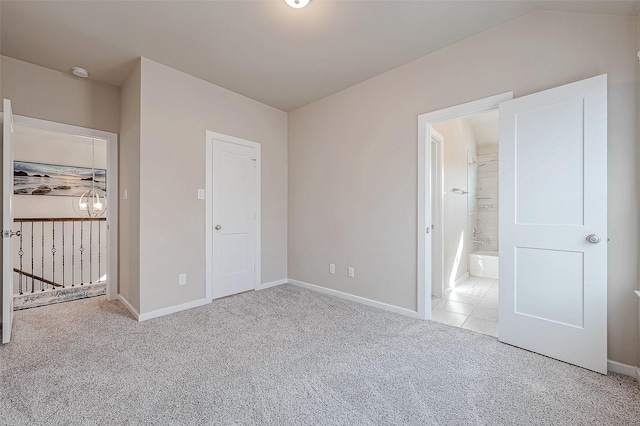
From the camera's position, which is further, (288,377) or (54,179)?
(54,179)

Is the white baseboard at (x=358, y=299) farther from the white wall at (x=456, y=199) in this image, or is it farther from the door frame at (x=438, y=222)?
the white wall at (x=456, y=199)

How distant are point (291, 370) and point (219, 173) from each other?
8.31ft

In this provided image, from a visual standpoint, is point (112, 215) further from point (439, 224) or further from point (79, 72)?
point (439, 224)

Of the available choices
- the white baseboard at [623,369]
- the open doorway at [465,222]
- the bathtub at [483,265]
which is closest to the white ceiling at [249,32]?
the open doorway at [465,222]

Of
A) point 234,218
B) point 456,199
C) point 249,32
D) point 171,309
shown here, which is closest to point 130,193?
point 234,218

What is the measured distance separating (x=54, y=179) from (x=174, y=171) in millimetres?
4168

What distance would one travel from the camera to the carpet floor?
1482 millimetres

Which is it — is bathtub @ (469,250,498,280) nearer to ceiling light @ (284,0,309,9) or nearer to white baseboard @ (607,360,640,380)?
white baseboard @ (607,360,640,380)

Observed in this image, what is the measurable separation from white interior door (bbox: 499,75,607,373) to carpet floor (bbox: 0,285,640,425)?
8.8 inches

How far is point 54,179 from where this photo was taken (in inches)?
208

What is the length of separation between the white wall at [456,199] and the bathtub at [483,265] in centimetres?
14

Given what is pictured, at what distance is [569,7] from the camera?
6.48ft

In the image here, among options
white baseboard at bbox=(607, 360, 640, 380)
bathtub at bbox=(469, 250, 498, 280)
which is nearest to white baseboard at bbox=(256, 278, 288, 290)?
bathtub at bbox=(469, 250, 498, 280)

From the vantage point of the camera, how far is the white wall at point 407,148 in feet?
6.09
